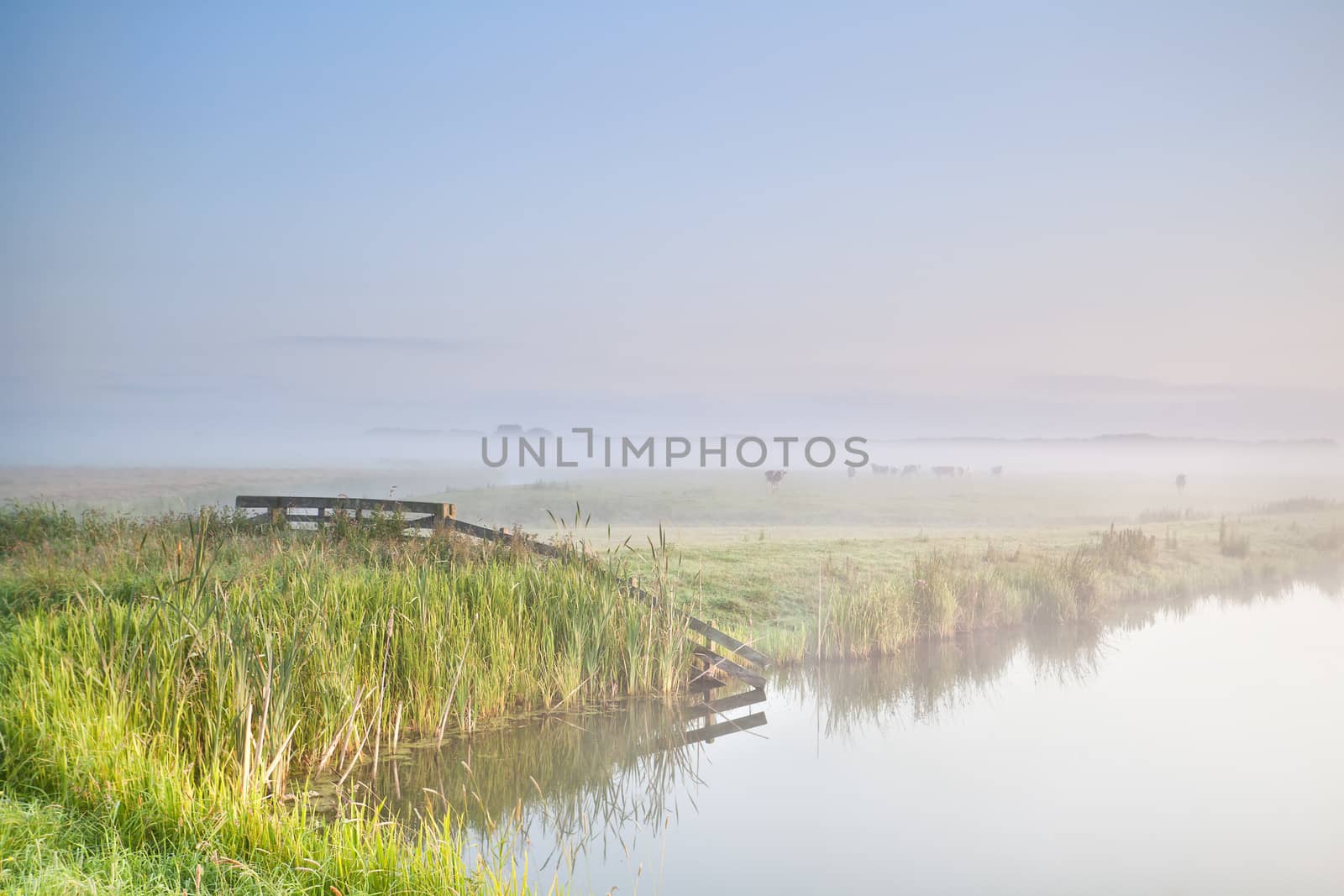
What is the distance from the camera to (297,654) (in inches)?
280

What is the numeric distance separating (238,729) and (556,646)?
371 cm

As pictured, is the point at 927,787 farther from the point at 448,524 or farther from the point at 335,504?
the point at 335,504

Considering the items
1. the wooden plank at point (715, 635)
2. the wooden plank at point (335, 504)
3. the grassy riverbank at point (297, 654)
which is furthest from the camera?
the wooden plank at point (335, 504)

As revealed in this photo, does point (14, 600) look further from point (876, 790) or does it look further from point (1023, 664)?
point (1023, 664)

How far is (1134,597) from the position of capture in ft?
54.4

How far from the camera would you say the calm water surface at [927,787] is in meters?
5.98

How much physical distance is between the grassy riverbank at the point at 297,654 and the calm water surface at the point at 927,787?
1.81ft

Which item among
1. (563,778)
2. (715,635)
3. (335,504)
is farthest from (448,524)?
(563,778)

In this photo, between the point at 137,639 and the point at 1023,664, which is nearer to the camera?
the point at 137,639

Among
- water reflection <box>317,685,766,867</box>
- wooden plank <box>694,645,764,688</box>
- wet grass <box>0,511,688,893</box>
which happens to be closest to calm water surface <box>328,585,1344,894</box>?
water reflection <box>317,685,766,867</box>

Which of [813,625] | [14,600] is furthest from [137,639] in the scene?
[813,625]

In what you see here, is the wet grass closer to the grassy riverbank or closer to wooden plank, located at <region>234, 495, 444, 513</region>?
the grassy riverbank

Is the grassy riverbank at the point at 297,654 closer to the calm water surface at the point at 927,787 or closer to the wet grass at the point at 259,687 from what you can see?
the wet grass at the point at 259,687

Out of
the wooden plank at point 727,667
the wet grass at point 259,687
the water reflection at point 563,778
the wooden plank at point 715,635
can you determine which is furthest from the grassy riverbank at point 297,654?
the wooden plank at point 727,667
